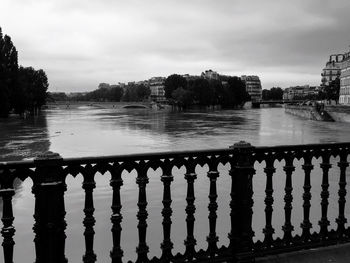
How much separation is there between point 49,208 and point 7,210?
380 mm

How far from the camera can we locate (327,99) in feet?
474

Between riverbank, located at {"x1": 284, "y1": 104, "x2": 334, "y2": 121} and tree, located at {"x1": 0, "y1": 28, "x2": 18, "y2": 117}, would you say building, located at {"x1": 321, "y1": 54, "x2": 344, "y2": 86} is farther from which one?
tree, located at {"x1": 0, "y1": 28, "x2": 18, "y2": 117}

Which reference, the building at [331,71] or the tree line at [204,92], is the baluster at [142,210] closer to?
the tree line at [204,92]

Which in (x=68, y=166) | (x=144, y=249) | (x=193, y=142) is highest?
(x=68, y=166)

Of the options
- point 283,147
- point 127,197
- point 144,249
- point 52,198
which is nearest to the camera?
point 52,198

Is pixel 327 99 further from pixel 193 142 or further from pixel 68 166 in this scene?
pixel 68 166

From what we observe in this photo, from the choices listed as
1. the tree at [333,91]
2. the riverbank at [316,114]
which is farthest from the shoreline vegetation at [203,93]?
the riverbank at [316,114]

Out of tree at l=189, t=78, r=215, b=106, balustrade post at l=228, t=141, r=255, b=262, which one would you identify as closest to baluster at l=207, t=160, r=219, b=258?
balustrade post at l=228, t=141, r=255, b=262

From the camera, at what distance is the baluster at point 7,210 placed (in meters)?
3.81

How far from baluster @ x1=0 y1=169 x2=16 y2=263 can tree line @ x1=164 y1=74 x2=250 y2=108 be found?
13189 cm

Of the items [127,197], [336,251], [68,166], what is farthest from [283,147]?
[127,197]

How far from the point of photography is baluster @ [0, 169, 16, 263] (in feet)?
12.5

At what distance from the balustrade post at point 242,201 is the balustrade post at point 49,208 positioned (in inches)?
69.9

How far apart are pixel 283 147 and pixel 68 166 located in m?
2.33
